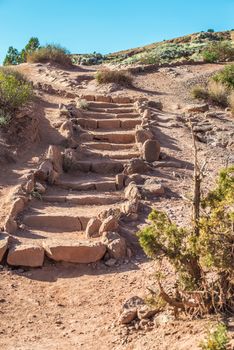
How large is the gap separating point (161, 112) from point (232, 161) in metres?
3.53

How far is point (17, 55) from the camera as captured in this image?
885 inches

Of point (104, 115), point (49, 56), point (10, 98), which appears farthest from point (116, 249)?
point (49, 56)

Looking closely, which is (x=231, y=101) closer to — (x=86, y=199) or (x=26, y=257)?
(x=86, y=199)

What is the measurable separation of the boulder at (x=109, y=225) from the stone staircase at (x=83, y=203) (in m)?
0.01

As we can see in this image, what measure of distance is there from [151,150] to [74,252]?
3.66 m

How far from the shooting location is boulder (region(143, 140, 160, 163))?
8.44m

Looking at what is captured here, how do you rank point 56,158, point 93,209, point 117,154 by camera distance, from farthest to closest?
point 117,154
point 56,158
point 93,209

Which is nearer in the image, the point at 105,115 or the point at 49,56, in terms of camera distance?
the point at 105,115

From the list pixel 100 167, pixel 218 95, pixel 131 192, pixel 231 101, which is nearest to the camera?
pixel 131 192

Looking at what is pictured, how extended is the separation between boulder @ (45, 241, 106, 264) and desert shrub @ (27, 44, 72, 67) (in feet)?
44.9

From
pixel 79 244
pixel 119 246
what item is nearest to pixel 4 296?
pixel 79 244

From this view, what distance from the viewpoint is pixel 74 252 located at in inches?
207

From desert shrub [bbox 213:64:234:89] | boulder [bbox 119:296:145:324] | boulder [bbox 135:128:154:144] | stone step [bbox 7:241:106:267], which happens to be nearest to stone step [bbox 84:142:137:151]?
boulder [bbox 135:128:154:144]

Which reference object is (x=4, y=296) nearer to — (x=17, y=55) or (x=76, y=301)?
(x=76, y=301)
